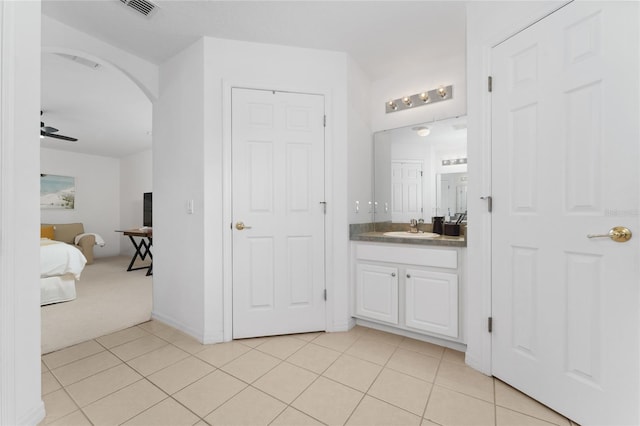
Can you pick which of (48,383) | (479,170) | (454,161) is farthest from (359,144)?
(48,383)

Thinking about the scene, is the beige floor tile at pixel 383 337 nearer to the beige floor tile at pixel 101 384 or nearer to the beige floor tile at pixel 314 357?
the beige floor tile at pixel 314 357

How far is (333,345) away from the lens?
2295 millimetres

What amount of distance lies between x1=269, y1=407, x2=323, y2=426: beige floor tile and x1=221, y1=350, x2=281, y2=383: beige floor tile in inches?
15.6

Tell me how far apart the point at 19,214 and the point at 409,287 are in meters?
2.45

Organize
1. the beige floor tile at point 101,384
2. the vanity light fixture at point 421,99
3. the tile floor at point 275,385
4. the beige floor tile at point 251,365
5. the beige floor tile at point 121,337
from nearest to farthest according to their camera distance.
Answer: the tile floor at point 275,385 < the beige floor tile at point 101,384 < the beige floor tile at point 251,365 < the beige floor tile at point 121,337 < the vanity light fixture at point 421,99

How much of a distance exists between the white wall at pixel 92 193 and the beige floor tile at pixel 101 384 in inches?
240

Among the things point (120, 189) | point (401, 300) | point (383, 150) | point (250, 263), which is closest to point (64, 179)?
point (120, 189)

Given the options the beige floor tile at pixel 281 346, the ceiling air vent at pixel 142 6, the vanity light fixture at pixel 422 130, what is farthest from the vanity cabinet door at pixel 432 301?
the ceiling air vent at pixel 142 6

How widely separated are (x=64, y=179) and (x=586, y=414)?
28.4 feet

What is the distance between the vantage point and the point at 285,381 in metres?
1.78

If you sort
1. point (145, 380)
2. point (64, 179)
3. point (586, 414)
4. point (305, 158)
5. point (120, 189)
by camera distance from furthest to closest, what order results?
1. point (120, 189)
2. point (64, 179)
3. point (305, 158)
4. point (145, 380)
5. point (586, 414)

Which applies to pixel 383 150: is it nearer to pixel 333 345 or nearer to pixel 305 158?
pixel 305 158

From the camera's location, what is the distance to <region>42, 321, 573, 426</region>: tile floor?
146 centimetres

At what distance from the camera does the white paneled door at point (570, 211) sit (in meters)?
1.24
